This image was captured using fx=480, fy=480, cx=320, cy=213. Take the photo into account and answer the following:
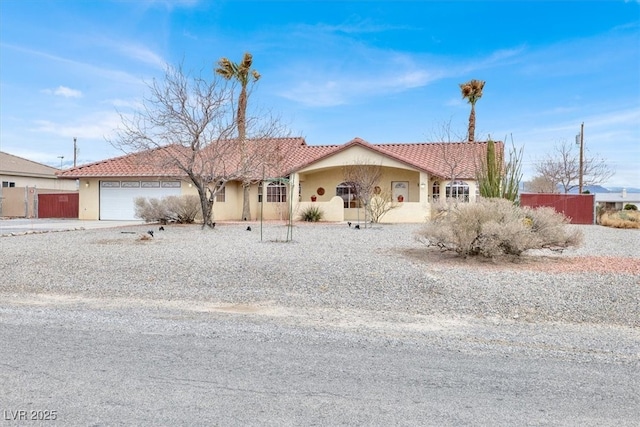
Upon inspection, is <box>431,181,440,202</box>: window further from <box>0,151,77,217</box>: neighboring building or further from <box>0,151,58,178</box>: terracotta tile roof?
<box>0,151,58,178</box>: terracotta tile roof

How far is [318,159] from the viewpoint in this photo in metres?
27.3

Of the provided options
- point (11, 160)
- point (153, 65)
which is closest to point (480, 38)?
point (153, 65)

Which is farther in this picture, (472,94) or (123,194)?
(472,94)

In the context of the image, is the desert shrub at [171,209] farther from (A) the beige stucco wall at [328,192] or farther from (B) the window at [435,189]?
(B) the window at [435,189]

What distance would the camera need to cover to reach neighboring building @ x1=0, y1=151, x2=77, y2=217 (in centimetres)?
3359

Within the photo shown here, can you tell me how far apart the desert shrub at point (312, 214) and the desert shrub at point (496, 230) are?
48.5 ft

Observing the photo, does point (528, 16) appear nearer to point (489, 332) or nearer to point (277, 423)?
point (489, 332)

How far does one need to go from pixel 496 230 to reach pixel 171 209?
16676mm

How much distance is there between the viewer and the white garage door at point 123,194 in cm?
2916

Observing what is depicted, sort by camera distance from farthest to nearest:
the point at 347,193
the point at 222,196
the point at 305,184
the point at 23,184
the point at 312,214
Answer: the point at 23,184
the point at 305,184
the point at 347,193
the point at 222,196
the point at 312,214

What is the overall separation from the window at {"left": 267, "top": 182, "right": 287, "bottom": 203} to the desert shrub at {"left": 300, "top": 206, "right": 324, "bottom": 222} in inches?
97.4

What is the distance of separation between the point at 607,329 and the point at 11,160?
46339 mm

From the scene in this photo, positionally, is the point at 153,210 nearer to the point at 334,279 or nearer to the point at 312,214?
the point at 312,214

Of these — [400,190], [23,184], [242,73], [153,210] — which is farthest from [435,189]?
[23,184]
